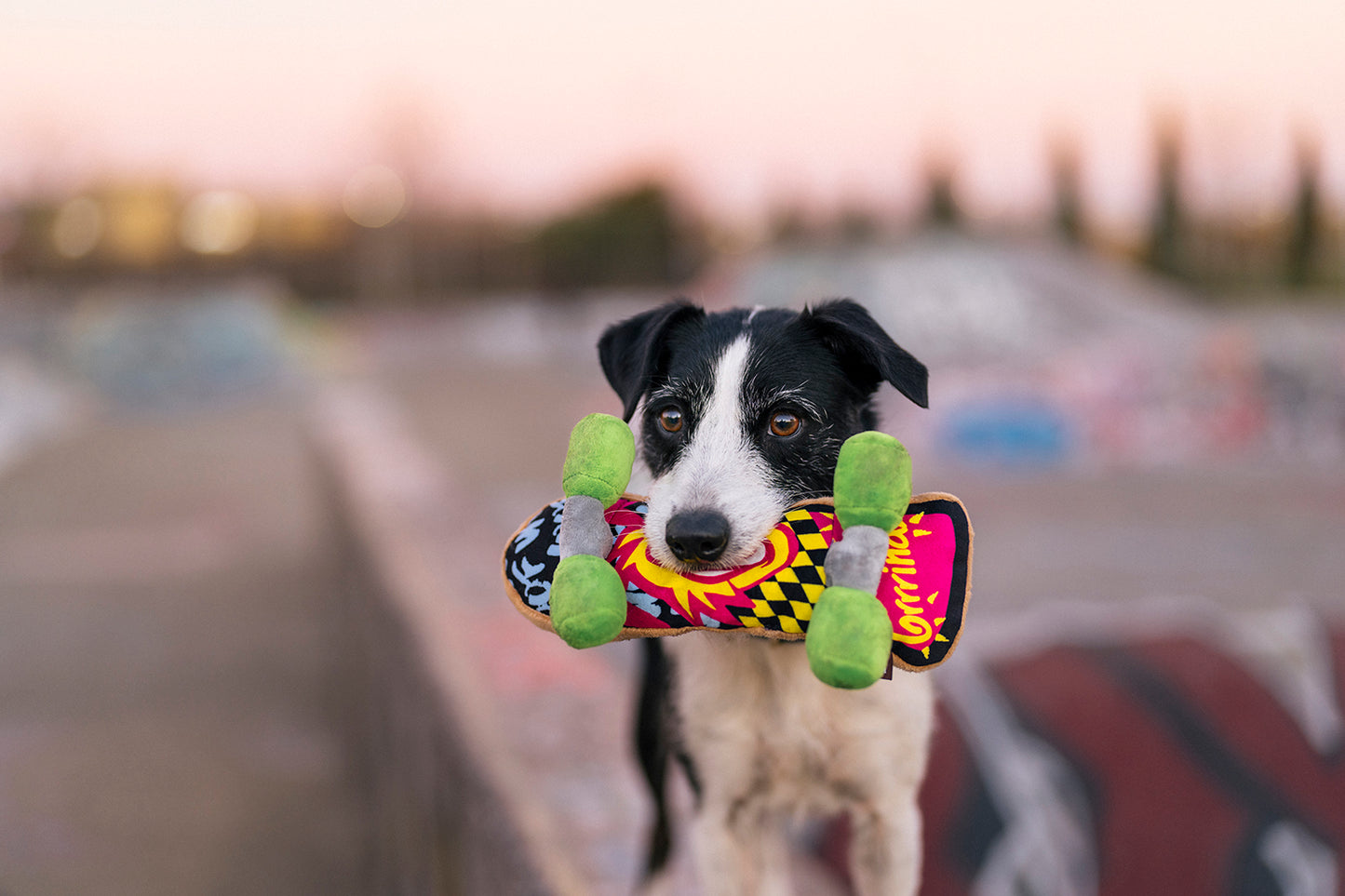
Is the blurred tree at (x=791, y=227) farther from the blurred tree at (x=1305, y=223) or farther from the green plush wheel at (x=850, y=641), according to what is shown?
the green plush wheel at (x=850, y=641)

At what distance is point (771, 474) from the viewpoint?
1377mm

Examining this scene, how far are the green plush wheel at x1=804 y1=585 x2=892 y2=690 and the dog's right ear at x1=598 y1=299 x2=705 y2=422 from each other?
0.48 metres

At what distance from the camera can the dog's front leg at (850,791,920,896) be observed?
1.49 meters

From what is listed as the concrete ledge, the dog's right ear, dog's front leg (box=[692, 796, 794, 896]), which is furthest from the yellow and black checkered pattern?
the concrete ledge

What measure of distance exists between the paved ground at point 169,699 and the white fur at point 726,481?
7.29m

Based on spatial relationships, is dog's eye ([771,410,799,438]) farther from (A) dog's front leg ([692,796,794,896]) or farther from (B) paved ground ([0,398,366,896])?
(B) paved ground ([0,398,366,896])

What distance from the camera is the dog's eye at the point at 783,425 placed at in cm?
142

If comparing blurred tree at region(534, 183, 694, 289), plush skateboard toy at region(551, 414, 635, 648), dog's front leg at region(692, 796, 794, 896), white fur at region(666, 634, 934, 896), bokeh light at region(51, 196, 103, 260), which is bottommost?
blurred tree at region(534, 183, 694, 289)

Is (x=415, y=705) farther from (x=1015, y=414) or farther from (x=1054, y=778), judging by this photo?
(x=1015, y=414)

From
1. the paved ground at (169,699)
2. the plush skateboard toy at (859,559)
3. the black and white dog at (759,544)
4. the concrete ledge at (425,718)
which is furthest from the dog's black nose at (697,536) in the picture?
the paved ground at (169,699)

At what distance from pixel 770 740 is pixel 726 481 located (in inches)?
18.9

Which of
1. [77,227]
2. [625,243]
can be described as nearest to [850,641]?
[625,243]

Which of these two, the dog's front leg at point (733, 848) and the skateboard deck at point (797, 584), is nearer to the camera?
the skateboard deck at point (797, 584)

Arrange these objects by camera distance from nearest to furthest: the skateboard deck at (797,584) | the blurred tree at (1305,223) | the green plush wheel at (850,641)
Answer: the green plush wheel at (850,641) < the skateboard deck at (797,584) < the blurred tree at (1305,223)
